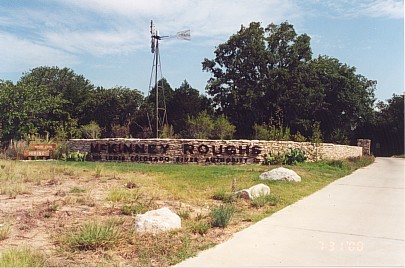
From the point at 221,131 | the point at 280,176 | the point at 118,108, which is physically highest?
the point at 118,108

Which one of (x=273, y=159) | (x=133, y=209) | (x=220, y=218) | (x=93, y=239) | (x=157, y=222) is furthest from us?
(x=273, y=159)

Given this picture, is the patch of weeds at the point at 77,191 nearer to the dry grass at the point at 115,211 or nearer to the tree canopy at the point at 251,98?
the dry grass at the point at 115,211

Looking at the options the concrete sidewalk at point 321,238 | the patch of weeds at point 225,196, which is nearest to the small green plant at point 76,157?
the patch of weeds at point 225,196

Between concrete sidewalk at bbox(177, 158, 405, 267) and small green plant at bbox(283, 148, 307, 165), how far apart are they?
9.87 meters

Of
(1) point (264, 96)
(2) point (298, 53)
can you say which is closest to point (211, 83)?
(1) point (264, 96)

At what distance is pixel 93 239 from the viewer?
5305 mm

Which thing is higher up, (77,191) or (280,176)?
(280,176)

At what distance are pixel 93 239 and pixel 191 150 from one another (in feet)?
48.2

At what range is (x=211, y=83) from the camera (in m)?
39.3

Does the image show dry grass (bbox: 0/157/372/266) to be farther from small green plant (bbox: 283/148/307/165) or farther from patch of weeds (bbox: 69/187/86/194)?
small green plant (bbox: 283/148/307/165)

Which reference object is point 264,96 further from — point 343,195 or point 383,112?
point 343,195

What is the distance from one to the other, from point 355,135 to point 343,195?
131ft

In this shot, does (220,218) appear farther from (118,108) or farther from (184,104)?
(118,108)

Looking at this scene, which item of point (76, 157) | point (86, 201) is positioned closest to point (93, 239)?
point (86, 201)
